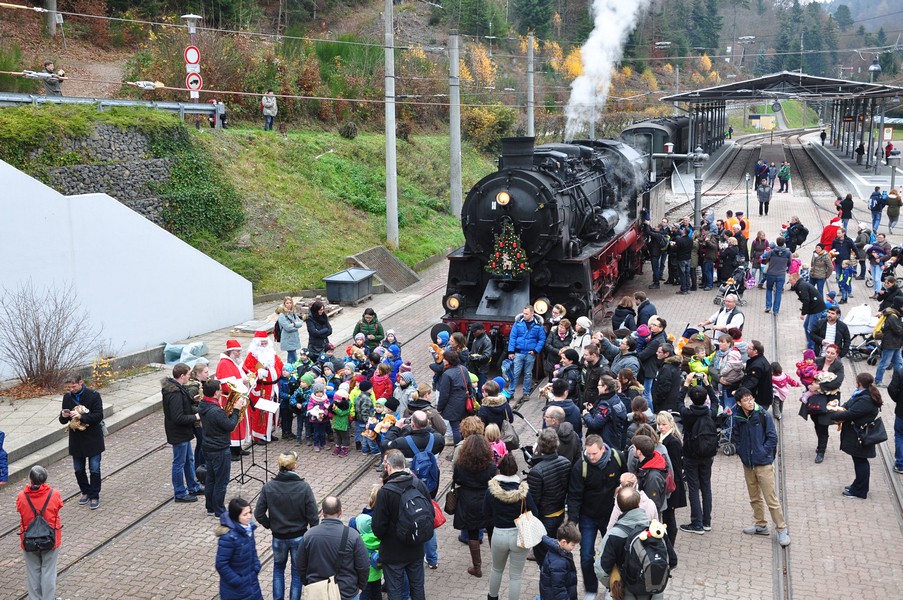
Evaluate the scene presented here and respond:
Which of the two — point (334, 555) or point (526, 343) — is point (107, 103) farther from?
point (334, 555)

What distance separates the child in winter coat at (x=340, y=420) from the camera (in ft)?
37.8

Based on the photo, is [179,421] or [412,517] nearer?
[412,517]

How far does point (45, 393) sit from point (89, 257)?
2.71 meters

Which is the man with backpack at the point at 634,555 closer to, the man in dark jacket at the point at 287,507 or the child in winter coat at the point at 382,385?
the man in dark jacket at the point at 287,507

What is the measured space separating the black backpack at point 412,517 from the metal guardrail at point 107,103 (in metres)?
15.1

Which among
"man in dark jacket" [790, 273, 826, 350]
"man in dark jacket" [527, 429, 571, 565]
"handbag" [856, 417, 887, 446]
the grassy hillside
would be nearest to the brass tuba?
"man in dark jacket" [527, 429, 571, 565]

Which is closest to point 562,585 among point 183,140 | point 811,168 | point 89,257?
point 89,257

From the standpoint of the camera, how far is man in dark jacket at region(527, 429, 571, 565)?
25.7 feet

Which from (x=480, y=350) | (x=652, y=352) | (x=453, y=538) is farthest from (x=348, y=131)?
(x=453, y=538)

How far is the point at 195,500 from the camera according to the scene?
10461mm

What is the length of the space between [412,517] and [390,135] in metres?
17.4

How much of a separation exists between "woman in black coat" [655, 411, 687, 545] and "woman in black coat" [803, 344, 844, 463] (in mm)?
3084

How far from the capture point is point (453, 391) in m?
11.1

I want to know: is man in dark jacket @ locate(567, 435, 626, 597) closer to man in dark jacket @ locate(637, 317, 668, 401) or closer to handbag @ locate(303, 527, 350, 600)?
handbag @ locate(303, 527, 350, 600)
